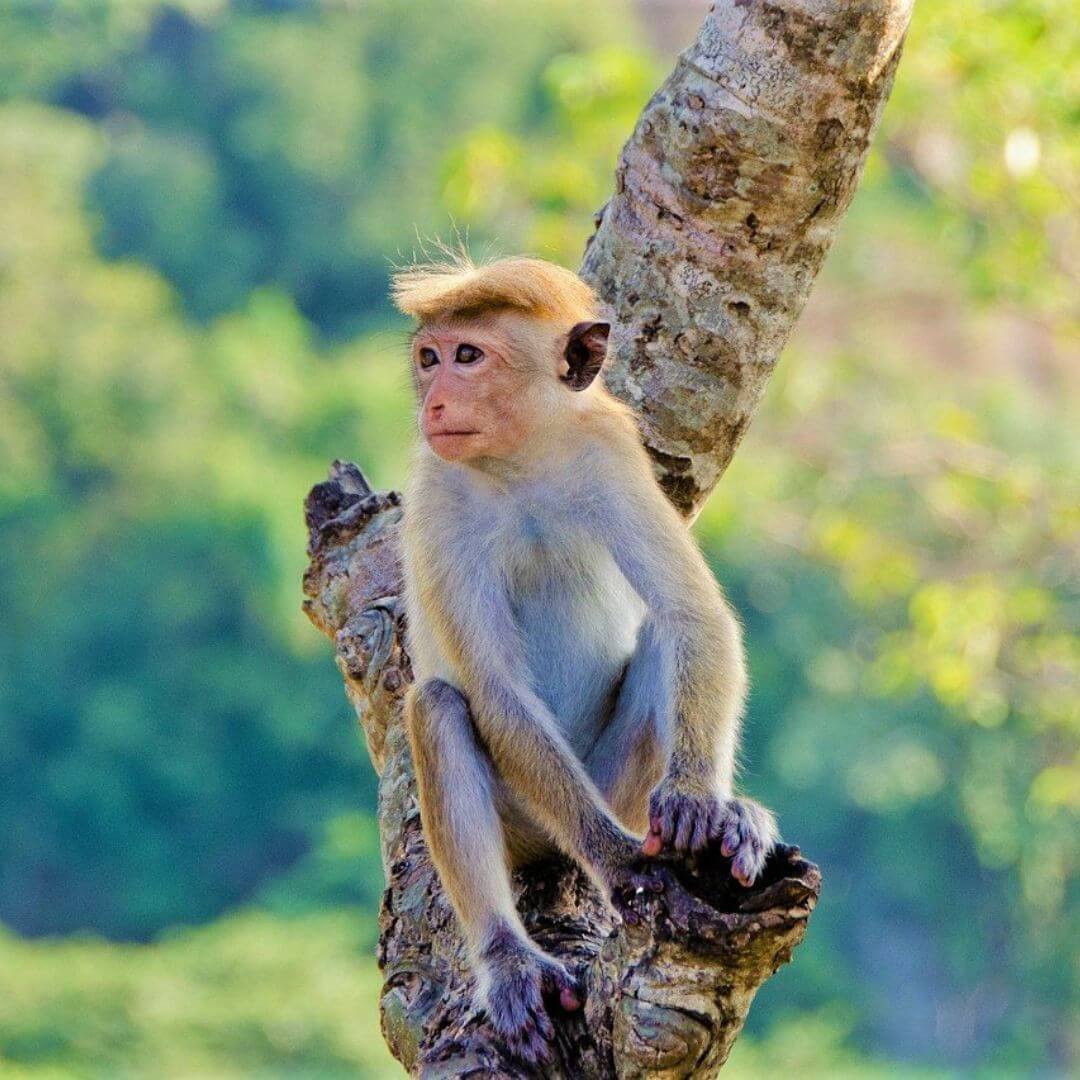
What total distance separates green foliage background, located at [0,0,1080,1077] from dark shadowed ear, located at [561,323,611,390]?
7.85 m

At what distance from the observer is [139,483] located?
47500 millimetres

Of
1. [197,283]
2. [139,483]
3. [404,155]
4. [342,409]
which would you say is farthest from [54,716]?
[404,155]

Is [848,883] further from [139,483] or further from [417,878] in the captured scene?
[417,878]

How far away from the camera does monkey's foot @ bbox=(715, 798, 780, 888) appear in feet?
12.0

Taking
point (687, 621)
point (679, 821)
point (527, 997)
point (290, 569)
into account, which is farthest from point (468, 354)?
point (290, 569)

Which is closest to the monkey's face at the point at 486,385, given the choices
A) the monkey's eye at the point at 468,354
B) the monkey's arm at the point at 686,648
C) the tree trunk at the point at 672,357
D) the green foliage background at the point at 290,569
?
the monkey's eye at the point at 468,354

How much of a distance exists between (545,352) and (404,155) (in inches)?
1986

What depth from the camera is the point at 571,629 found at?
201 inches

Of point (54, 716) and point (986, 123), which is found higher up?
point (54, 716)

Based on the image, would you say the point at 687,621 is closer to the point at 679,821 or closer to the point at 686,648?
the point at 686,648

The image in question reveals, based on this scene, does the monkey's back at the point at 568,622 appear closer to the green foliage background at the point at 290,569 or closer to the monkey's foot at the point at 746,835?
the monkey's foot at the point at 746,835

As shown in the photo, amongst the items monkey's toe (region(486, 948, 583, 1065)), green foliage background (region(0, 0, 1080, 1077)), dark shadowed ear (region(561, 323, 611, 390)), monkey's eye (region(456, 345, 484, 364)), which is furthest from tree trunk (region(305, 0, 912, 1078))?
green foliage background (region(0, 0, 1080, 1077))

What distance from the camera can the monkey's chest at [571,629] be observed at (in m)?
5.09

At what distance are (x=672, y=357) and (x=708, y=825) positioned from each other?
1.79 m
